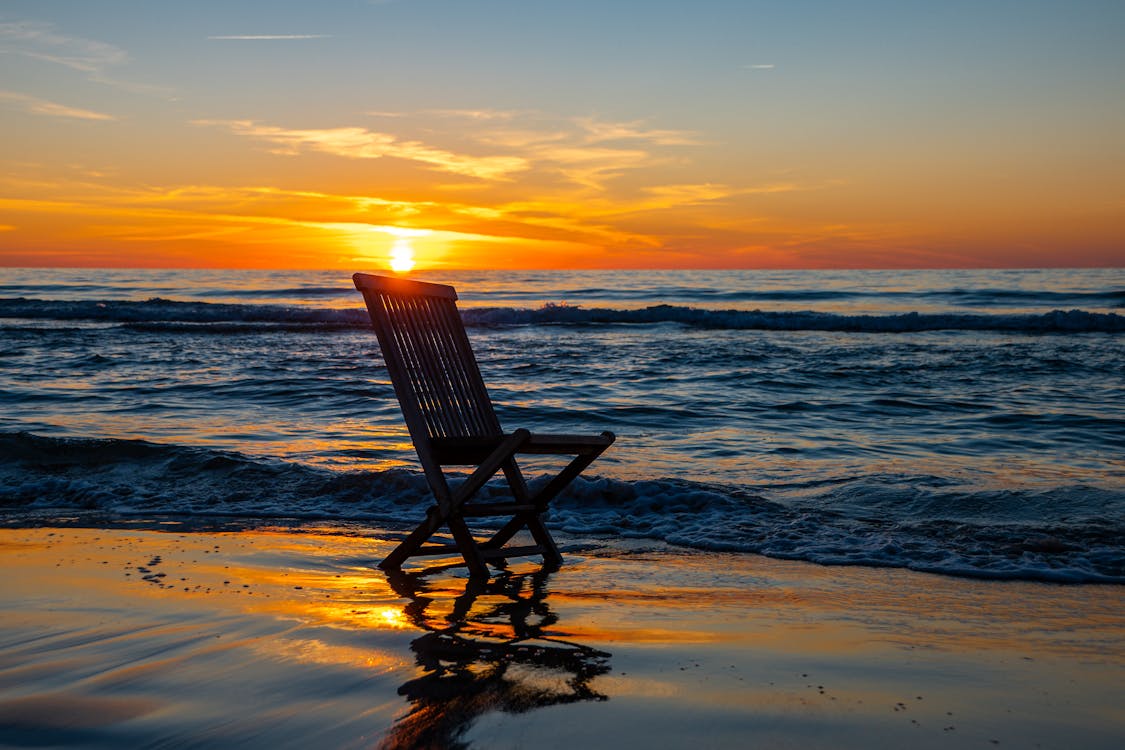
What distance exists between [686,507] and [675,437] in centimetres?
296

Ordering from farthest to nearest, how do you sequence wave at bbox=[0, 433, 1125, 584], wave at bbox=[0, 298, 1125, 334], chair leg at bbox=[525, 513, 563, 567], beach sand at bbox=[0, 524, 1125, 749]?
wave at bbox=[0, 298, 1125, 334], wave at bbox=[0, 433, 1125, 584], chair leg at bbox=[525, 513, 563, 567], beach sand at bbox=[0, 524, 1125, 749]

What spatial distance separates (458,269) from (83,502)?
70082mm

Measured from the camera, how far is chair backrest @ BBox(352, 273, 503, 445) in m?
4.58

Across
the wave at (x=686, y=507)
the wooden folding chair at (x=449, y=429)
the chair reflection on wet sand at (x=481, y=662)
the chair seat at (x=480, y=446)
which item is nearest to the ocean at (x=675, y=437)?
the wave at (x=686, y=507)

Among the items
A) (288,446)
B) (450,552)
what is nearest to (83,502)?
(288,446)

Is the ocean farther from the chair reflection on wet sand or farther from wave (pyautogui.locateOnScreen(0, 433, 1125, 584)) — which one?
the chair reflection on wet sand

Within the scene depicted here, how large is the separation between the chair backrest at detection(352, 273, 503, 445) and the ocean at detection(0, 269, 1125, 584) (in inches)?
72.1

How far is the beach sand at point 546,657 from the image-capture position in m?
2.73

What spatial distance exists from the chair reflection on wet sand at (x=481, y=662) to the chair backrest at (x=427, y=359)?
0.82 metres

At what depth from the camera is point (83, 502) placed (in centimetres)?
739

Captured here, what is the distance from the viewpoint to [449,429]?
16.0 feet

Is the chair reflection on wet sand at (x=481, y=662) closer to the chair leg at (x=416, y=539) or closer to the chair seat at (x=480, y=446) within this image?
the chair leg at (x=416, y=539)

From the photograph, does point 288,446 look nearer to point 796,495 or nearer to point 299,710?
point 796,495

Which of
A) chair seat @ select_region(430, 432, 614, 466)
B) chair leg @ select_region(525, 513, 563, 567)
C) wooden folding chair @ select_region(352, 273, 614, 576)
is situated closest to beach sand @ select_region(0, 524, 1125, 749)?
chair leg @ select_region(525, 513, 563, 567)
